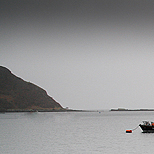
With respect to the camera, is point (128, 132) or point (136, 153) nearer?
point (136, 153)

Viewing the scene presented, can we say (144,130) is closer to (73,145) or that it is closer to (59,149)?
(73,145)

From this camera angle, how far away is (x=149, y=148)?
4244 centimetres

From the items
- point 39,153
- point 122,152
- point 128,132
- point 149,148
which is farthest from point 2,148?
point 128,132

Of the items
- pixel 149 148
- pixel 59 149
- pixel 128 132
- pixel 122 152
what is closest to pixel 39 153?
pixel 59 149

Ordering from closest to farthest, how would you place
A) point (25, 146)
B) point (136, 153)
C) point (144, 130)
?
point (136, 153) → point (25, 146) → point (144, 130)

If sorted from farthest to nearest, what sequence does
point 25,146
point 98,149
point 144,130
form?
point 144,130
point 25,146
point 98,149

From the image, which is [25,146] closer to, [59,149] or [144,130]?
[59,149]

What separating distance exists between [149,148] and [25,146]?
18902mm

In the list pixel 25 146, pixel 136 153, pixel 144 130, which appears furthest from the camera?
pixel 144 130

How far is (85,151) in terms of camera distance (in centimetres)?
3928

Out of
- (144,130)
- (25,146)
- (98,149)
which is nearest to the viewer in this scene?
(98,149)

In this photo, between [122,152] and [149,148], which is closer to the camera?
[122,152]

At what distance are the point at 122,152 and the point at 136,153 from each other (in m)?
1.87

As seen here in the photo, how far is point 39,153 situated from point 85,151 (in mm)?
6289
